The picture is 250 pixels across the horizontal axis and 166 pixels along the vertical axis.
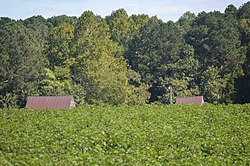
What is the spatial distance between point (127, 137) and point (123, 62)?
41990mm

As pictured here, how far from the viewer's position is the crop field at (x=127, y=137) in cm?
1553

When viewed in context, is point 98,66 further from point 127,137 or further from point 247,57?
point 127,137

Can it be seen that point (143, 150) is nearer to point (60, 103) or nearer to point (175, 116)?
point (175, 116)

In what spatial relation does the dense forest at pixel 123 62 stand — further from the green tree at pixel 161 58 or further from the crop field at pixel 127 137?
the crop field at pixel 127 137

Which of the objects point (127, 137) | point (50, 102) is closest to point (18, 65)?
point (50, 102)

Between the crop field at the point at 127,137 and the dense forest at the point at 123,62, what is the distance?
76.6 ft

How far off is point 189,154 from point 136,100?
130 ft

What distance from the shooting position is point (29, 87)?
55375 mm

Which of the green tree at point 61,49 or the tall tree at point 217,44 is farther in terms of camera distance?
the tall tree at point 217,44

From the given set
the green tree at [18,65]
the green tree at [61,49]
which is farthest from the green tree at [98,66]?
the green tree at [18,65]

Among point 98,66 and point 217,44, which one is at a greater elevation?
point 217,44

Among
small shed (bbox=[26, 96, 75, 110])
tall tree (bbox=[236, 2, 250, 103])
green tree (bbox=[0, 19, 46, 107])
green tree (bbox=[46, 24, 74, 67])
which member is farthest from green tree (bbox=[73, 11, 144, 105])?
tall tree (bbox=[236, 2, 250, 103])

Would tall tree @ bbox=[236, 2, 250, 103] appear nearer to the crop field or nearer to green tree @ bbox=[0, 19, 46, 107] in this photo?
the crop field

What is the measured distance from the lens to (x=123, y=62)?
61.2m
